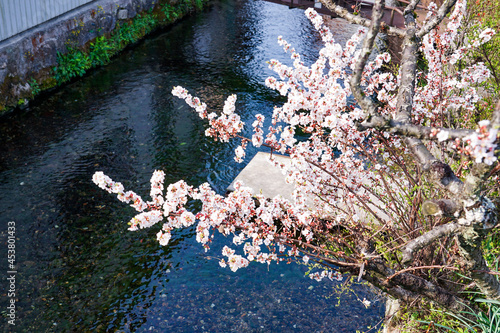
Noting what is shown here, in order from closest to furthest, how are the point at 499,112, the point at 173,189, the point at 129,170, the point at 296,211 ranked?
the point at 499,112, the point at 173,189, the point at 296,211, the point at 129,170

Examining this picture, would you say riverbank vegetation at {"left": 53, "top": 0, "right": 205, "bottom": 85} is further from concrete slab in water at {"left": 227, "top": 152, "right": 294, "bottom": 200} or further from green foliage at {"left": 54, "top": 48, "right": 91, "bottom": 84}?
concrete slab in water at {"left": 227, "top": 152, "right": 294, "bottom": 200}

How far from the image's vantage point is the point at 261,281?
17.8 ft

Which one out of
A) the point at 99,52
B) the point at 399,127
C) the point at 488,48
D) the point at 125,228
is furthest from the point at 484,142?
the point at 99,52

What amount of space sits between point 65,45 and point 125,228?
6.18 m

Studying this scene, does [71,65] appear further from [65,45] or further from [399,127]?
[399,127]

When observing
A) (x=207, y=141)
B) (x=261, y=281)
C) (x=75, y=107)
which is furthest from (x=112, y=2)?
(x=261, y=281)

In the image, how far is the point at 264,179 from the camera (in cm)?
685

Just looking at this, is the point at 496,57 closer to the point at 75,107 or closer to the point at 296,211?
the point at 296,211

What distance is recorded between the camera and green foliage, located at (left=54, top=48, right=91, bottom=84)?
1011 centimetres

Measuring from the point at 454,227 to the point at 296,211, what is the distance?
167 centimetres

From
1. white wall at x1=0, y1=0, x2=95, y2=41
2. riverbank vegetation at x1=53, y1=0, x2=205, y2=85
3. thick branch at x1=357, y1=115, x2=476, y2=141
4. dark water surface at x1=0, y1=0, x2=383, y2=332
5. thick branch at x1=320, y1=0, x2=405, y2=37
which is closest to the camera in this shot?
thick branch at x1=357, y1=115, x2=476, y2=141

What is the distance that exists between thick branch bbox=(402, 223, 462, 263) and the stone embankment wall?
854 centimetres

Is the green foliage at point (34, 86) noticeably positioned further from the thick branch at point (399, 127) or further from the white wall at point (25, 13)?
the thick branch at point (399, 127)

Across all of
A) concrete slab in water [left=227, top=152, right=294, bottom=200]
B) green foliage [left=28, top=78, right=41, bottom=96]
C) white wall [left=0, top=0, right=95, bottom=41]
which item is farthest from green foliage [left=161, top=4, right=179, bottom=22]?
concrete slab in water [left=227, top=152, right=294, bottom=200]
